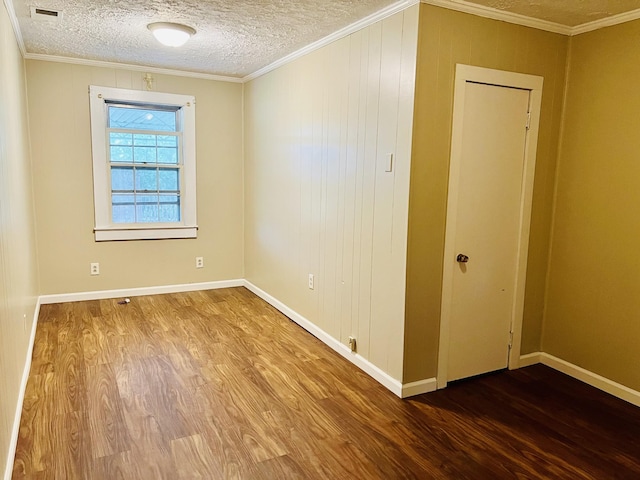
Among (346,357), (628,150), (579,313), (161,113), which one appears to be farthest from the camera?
(161,113)

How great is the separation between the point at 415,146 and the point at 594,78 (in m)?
1.37

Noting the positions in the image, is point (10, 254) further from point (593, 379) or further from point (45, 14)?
point (593, 379)

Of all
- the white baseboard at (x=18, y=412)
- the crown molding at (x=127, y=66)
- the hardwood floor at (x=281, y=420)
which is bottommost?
the hardwood floor at (x=281, y=420)

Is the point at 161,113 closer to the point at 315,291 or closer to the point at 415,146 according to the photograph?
the point at 315,291

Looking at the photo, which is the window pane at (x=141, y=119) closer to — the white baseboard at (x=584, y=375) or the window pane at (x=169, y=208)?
the window pane at (x=169, y=208)

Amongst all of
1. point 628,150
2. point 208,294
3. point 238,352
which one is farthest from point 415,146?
point 208,294

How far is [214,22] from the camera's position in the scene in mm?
3107

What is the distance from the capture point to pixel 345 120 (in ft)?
10.7

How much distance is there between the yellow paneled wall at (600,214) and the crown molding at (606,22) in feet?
0.10

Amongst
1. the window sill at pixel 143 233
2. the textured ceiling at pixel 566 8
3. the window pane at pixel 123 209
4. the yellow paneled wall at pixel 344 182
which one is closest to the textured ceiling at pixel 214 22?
the textured ceiling at pixel 566 8

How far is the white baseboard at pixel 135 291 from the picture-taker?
181 inches

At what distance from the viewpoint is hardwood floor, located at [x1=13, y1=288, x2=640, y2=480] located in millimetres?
2141

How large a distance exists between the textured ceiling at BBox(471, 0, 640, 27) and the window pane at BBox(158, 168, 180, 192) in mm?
3546

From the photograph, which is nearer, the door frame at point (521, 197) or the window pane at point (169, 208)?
the door frame at point (521, 197)
